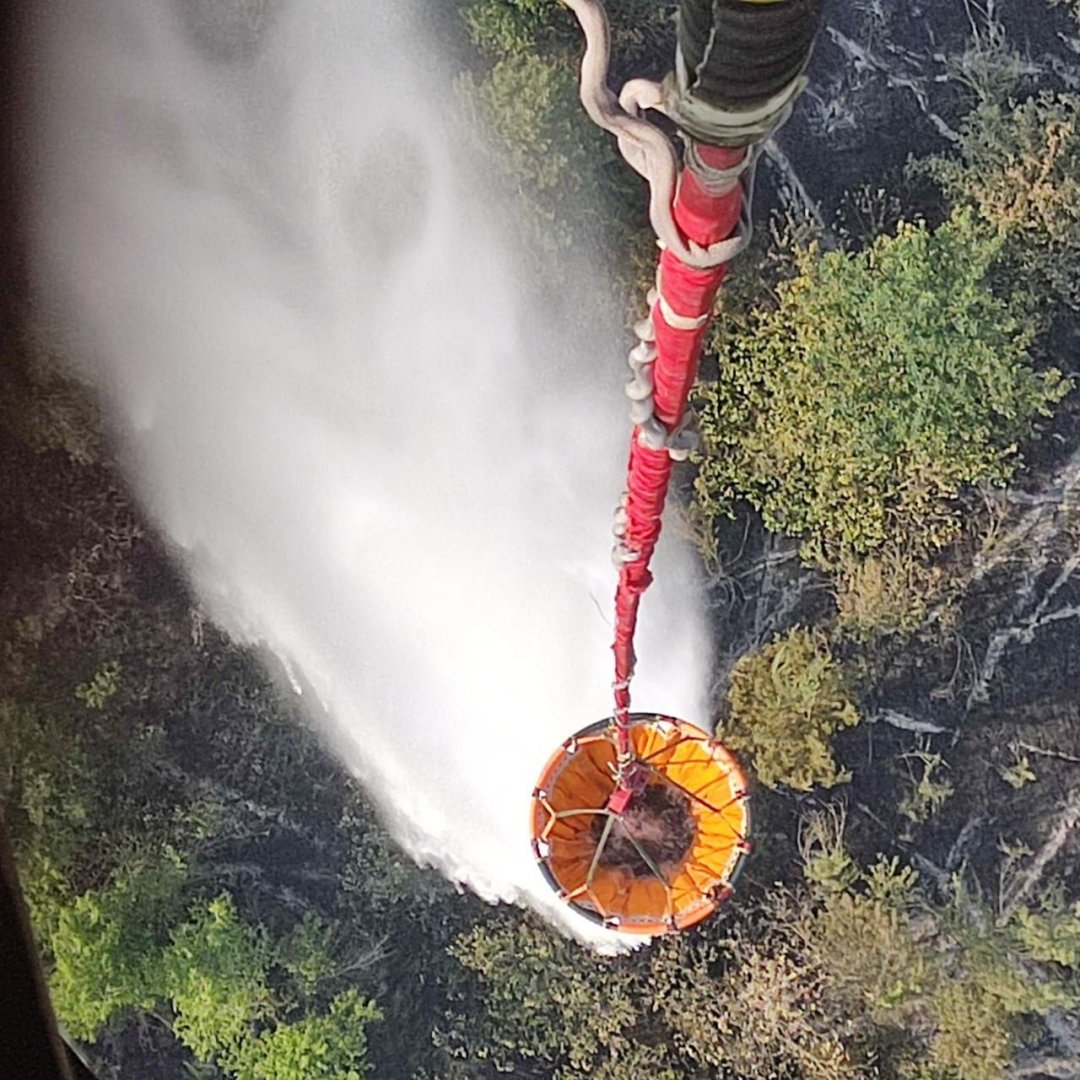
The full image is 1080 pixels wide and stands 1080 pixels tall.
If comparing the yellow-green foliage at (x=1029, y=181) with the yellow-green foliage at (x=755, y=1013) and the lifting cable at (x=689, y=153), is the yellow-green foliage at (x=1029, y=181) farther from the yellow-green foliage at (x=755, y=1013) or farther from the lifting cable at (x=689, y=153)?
the yellow-green foliage at (x=755, y=1013)

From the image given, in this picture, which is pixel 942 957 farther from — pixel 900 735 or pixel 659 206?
pixel 659 206

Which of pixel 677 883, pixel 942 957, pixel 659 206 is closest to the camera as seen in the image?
pixel 659 206

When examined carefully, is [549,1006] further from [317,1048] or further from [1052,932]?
[1052,932]

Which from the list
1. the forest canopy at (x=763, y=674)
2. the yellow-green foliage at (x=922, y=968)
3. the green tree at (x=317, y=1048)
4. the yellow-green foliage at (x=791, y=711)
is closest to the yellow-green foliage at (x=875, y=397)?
→ the forest canopy at (x=763, y=674)

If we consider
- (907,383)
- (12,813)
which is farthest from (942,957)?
(12,813)

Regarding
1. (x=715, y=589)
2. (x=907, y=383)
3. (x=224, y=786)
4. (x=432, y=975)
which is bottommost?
(x=432, y=975)

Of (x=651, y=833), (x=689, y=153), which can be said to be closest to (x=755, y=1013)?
(x=651, y=833)

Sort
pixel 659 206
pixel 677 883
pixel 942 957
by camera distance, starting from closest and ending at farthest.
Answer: pixel 659 206 → pixel 677 883 → pixel 942 957

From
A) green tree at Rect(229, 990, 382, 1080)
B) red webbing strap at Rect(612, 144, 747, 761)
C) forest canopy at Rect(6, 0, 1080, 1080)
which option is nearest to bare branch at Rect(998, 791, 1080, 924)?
forest canopy at Rect(6, 0, 1080, 1080)
